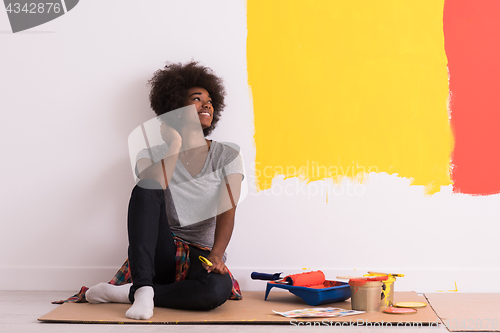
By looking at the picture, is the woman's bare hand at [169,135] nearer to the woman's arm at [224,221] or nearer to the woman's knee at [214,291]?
the woman's arm at [224,221]

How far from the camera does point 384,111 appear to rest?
1.76 meters

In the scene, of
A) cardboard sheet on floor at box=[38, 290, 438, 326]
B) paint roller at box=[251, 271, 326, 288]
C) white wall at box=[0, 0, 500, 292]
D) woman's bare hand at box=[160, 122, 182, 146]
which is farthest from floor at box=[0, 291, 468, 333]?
woman's bare hand at box=[160, 122, 182, 146]

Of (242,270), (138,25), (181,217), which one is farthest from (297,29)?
(242,270)

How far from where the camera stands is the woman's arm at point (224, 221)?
1.33 meters

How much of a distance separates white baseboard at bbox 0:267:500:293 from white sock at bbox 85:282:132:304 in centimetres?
35

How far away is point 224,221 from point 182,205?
0.59ft

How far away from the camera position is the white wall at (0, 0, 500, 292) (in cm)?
173

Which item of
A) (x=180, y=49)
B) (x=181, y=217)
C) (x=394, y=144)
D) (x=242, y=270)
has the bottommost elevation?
(x=242, y=270)

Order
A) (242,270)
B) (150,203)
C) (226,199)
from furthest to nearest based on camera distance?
(242,270)
(226,199)
(150,203)

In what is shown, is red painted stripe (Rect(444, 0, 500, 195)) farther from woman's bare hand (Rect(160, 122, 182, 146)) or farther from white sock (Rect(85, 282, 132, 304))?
white sock (Rect(85, 282, 132, 304))

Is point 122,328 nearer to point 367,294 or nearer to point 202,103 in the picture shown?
point 367,294

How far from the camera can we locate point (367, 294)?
1250mm

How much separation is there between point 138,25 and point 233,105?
1.74 ft

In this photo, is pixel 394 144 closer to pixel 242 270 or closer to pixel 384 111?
pixel 384 111
